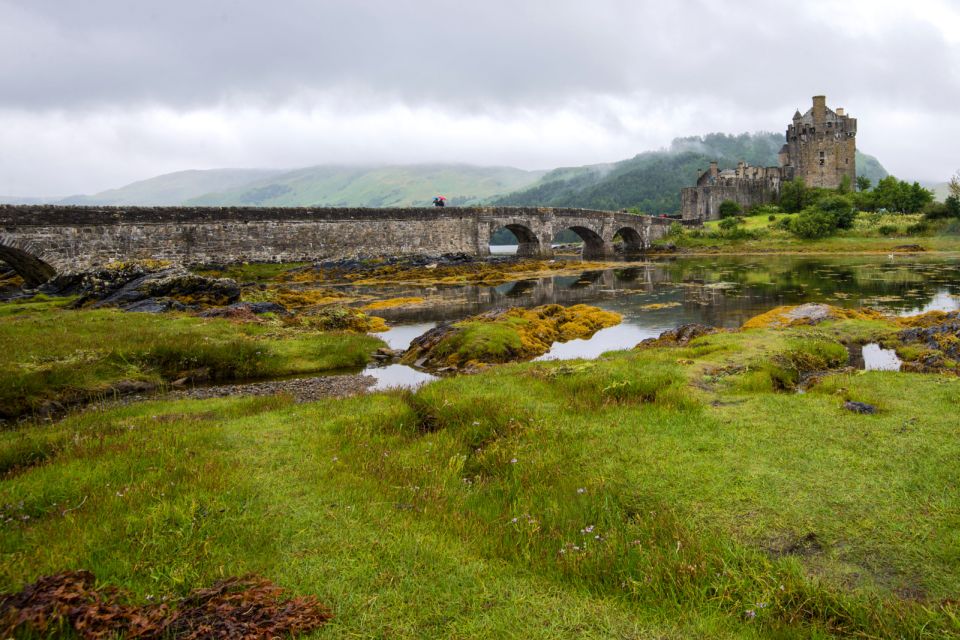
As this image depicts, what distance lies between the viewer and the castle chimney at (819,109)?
84.6 m

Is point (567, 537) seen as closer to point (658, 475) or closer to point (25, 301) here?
point (658, 475)

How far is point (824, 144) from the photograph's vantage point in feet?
284

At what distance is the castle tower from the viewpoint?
8531 cm

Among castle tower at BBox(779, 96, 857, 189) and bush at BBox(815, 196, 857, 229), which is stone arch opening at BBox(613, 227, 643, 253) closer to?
bush at BBox(815, 196, 857, 229)

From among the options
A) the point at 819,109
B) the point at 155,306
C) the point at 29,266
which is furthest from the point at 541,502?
the point at 819,109

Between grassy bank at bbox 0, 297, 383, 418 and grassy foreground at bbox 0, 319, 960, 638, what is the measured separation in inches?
190

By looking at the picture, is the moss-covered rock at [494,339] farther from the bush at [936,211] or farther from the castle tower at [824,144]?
the castle tower at [824,144]

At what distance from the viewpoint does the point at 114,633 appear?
134 inches

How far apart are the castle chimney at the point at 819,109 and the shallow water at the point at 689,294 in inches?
1767

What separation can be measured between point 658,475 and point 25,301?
32632 millimetres

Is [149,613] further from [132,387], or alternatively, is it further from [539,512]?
[132,387]

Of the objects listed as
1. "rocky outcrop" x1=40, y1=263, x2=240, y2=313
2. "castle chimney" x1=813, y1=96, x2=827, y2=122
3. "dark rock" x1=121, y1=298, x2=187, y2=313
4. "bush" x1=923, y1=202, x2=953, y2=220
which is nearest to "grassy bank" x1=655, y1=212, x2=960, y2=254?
"bush" x1=923, y1=202, x2=953, y2=220

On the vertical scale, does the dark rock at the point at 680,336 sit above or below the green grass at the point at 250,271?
below

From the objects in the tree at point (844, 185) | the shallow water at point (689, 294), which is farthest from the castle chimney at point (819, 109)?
the shallow water at point (689, 294)
